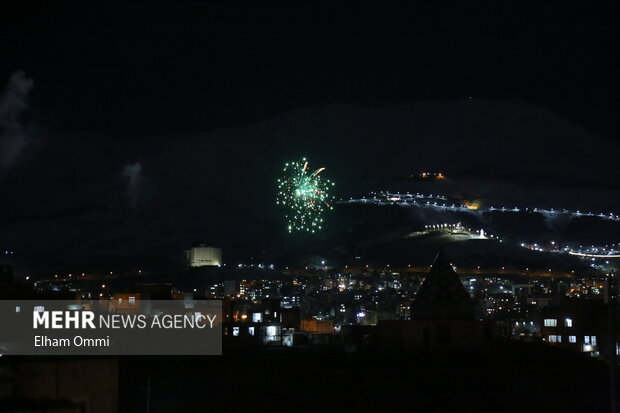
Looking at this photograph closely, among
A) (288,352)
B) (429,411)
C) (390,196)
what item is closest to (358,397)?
(429,411)

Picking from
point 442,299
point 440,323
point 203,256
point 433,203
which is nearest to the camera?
point 440,323

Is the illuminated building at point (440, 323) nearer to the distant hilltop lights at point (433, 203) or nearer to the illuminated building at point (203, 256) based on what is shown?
the illuminated building at point (203, 256)

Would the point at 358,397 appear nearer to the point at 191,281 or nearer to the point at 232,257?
the point at 191,281

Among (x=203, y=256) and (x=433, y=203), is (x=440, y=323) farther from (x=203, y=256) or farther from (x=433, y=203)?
(x=433, y=203)

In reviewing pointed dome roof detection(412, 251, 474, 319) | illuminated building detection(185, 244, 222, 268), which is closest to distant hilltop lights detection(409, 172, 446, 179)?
illuminated building detection(185, 244, 222, 268)

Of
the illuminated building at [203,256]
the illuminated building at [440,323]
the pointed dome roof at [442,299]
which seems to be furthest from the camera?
the illuminated building at [203,256]

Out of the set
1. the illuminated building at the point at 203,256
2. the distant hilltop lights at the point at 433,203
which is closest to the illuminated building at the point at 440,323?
the illuminated building at the point at 203,256

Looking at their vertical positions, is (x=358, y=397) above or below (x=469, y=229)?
below

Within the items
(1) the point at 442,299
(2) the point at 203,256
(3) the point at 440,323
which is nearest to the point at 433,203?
(2) the point at 203,256
